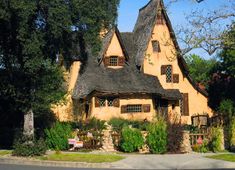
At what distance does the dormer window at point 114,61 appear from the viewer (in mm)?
40250

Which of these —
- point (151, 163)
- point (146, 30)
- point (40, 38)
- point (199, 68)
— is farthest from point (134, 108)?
point (199, 68)

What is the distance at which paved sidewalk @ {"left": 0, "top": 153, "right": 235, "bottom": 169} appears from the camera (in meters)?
20.7

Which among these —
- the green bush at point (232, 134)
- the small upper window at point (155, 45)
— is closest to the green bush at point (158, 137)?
the green bush at point (232, 134)

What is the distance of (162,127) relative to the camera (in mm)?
26328

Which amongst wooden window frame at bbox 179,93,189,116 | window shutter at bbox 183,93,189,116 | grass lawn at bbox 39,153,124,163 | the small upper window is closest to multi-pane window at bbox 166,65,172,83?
the small upper window

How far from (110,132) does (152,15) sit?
57.1ft

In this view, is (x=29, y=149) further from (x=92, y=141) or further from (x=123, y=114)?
(x=123, y=114)

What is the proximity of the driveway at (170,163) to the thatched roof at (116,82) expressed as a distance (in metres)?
13.9

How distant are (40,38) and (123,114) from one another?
1602 cm

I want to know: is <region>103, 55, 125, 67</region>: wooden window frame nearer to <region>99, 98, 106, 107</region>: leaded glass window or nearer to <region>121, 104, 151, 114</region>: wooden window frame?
<region>99, 98, 106, 107</region>: leaded glass window

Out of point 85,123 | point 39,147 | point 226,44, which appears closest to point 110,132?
point 85,123

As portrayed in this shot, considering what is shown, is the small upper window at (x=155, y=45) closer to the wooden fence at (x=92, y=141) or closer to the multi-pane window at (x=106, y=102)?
the multi-pane window at (x=106, y=102)

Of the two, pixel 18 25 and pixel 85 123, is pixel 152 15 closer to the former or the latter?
pixel 85 123

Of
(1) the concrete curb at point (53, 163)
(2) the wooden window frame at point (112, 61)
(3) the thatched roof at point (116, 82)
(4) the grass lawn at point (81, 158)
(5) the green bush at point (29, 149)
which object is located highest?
(2) the wooden window frame at point (112, 61)
